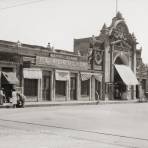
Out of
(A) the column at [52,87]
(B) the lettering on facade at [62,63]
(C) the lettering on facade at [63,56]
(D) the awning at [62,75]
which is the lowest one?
(A) the column at [52,87]

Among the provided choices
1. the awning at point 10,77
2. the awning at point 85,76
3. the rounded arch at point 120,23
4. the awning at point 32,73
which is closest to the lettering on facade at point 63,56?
the awning at point 85,76

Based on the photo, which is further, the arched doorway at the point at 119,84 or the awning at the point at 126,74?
the arched doorway at the point at 119,84

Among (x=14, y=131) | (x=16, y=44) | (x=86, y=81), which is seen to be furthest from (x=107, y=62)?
(x=14, y=131)

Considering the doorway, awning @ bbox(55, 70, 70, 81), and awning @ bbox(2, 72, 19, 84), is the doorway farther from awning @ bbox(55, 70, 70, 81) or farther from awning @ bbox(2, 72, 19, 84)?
awning @ bbox(2, 72, 19, 84)

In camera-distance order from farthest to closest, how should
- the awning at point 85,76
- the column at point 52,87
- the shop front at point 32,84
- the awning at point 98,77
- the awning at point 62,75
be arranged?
1. the awning at point 98,77
2. the awning at point 85,76
3. the awning at point 62,75
4. the column at point 52,87
5. the shop front at point 32,84

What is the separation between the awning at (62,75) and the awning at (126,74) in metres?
9.55

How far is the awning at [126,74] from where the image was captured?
45.0 metres

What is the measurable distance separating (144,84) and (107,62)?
1199 cm

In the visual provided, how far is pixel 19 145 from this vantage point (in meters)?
9.28

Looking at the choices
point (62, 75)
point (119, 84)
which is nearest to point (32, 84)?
point (62, 75)

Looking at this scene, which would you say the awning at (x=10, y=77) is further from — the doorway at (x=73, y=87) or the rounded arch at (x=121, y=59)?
the rounded arch at (x=121, y=59)

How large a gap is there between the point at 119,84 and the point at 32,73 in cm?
1633

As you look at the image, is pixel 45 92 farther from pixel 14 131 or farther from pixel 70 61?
pixel 14 131

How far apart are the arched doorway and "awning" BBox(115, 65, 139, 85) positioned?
1.37ft
